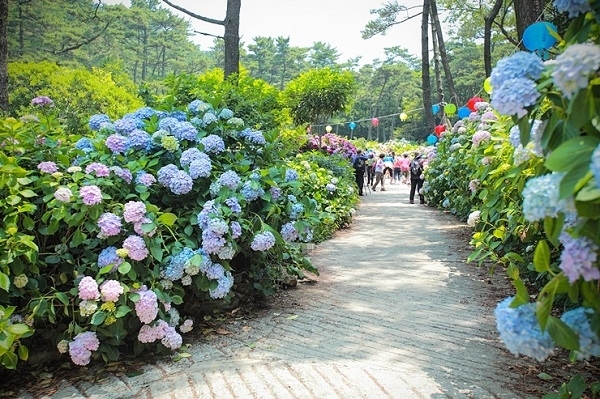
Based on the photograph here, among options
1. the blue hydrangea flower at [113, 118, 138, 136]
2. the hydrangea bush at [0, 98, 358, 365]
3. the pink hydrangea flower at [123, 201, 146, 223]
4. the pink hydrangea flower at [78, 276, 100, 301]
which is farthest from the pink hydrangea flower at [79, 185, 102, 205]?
the blue hydrangea flower at [113, 118, 138, 136]

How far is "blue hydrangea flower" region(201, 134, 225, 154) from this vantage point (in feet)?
11.1

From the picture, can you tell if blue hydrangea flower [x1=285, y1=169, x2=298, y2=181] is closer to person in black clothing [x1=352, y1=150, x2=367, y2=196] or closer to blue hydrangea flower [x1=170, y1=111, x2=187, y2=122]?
blue hydrangea flower [x1=170, y1=111, x2=187, y2=122]

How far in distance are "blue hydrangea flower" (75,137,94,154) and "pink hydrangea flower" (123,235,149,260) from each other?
871 millimetres

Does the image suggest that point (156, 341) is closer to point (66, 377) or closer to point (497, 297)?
point (66, 377)

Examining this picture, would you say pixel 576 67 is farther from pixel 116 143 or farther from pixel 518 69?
pixel 116 143

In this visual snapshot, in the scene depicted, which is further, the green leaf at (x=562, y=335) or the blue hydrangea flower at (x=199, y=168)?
Answer: the blue hydrangea flower at (x=199, y=168)

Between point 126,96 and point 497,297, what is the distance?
14.2 m

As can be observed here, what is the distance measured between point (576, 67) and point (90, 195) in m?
2.41

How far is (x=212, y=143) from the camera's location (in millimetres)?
3400

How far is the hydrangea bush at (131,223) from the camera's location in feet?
8.54

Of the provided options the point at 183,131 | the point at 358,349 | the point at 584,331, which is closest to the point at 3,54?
the point at 183,131

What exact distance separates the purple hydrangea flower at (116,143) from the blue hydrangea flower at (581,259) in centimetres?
278

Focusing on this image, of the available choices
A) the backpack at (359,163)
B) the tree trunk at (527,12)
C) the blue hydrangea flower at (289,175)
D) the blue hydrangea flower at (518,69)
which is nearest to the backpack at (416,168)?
the backpack at (359,163)

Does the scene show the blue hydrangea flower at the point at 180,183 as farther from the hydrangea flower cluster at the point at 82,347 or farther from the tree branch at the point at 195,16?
the tree branch at the point at 195,16
